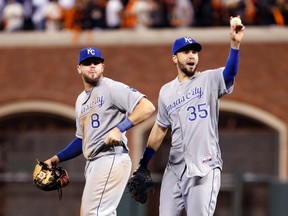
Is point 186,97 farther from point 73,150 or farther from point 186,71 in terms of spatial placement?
point 73,150

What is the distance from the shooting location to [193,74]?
8375 millimetres

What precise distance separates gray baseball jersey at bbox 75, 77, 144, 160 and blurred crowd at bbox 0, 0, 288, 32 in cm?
1106

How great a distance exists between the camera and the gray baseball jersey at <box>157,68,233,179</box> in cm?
819

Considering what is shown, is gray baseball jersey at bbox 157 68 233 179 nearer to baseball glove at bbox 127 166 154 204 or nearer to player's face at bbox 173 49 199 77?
player's face at bbox 173 49 199 77

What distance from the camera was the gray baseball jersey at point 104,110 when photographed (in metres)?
8.51

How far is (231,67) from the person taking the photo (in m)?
7.96

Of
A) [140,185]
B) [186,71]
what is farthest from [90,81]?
[140,185]

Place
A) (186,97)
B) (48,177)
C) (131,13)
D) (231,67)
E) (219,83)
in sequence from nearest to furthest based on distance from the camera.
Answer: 1. (231,67)
2. (219,83)
3. (186,97)
4. (48,177)
5. (131,13)

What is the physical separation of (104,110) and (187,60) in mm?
883

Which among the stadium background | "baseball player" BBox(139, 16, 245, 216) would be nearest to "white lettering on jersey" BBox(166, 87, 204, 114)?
"baseball player" BBox(139, 16, 245, 216)

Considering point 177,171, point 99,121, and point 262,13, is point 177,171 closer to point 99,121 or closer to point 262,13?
point 99,121

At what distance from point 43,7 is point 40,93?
79.2 inches

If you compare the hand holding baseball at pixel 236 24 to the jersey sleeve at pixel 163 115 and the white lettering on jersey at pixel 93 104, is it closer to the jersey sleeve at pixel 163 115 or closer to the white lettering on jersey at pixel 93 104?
the jersey sleeve at pixel 163 115

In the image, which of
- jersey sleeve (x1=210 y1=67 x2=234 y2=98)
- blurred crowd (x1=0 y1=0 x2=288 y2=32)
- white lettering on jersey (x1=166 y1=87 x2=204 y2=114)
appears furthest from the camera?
blurred crowd (x1=0 y1=0 x2=288 y2=32)
